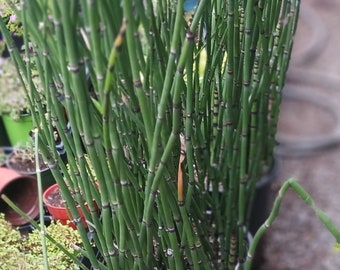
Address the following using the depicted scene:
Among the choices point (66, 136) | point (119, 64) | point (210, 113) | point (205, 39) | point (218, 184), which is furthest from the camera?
point (218, 184)

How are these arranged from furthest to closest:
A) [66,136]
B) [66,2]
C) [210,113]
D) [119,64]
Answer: [210,113]
[66,136]
[119,64]
[66,2]

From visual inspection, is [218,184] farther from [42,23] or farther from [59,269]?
[42,23]

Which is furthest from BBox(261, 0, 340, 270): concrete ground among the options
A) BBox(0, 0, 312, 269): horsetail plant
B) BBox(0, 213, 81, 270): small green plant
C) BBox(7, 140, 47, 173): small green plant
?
BBox(0, 213, 81, 270): small green plant

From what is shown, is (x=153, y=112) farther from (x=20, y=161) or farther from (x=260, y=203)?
(x=260, y=203)

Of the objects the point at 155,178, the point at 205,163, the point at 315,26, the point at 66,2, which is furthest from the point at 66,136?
the point at 315,26

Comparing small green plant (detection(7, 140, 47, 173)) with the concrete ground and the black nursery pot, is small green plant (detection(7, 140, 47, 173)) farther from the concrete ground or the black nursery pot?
the concrete ground

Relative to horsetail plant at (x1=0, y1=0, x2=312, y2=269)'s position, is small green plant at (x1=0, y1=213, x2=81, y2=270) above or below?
below
